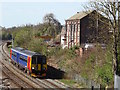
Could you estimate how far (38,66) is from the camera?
2661cm

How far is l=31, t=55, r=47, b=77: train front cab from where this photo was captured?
86.8 ft

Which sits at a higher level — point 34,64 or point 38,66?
point 34,64

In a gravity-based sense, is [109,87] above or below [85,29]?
below

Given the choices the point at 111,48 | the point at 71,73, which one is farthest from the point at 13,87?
the point at 111,48

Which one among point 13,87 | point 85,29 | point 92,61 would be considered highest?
point 85,29

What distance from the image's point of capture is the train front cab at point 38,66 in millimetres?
26469

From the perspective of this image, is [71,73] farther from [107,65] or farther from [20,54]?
[20,54]

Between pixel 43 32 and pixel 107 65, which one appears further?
pixel 43 32

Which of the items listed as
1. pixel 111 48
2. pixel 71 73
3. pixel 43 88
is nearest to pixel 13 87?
pixel 43 88

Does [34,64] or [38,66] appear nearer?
[34,64]

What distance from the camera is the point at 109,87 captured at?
19703 millimetres

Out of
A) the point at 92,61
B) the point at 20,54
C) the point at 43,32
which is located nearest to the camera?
the point at 92,61

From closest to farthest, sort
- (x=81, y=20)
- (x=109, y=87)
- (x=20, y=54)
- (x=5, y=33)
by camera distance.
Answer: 1. (x=109, y=87)
2. (x=20, y=54)
3. (x=81, y=20)
4. (x=5, y=33)

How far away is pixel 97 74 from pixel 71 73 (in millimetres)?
4457
